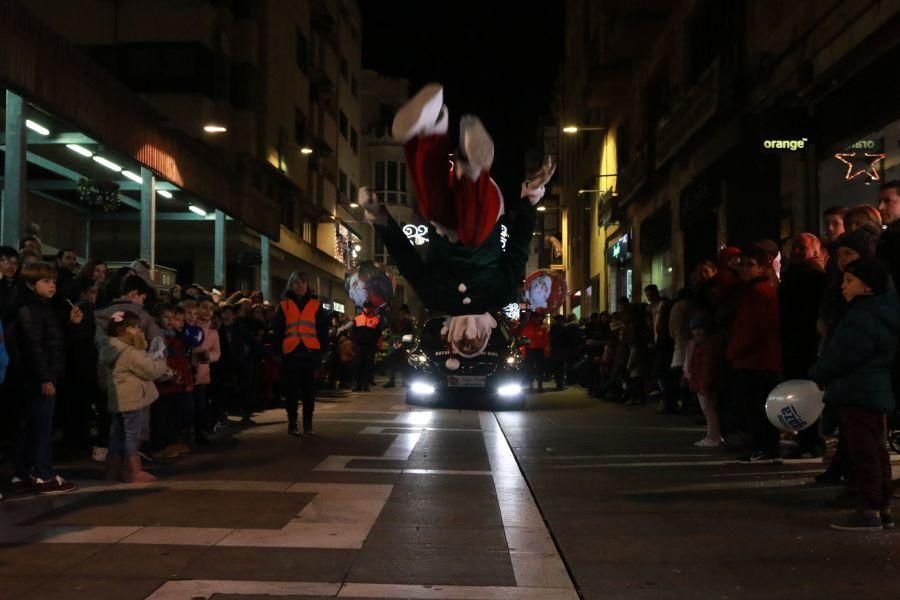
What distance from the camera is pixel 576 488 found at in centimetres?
823

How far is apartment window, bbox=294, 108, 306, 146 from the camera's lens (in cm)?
4093

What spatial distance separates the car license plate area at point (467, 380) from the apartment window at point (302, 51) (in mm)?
27599

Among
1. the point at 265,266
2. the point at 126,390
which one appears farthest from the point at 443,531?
the point at 265,266

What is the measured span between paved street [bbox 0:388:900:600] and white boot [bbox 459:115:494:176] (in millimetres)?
2715

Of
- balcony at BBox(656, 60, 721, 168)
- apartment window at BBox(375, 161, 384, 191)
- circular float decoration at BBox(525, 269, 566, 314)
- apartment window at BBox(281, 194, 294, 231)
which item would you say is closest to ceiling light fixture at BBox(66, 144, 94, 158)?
balcony at BBox(656, 60, 721, 168)

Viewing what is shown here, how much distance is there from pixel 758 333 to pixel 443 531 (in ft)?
14.1

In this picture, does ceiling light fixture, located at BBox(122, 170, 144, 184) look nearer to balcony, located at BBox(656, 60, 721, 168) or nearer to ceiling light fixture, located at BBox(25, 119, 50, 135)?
ceiling light fixture, located at BBox(25, 119, 50, 135)

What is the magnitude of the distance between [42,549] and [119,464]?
9.26ft

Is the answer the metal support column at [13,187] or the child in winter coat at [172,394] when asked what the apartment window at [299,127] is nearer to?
the metal support column at [13,187]

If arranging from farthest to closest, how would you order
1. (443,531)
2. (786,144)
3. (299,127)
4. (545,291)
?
(299,127) < (545,291) < (786,144) < (443,531)

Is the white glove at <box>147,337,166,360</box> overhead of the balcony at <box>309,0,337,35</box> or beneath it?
beneath

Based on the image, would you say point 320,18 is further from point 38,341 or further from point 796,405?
point 796,405

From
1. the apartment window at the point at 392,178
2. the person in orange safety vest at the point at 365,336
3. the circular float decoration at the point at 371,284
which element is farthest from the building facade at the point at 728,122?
the apartment window at the point at 392,178

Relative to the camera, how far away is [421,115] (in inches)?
338
